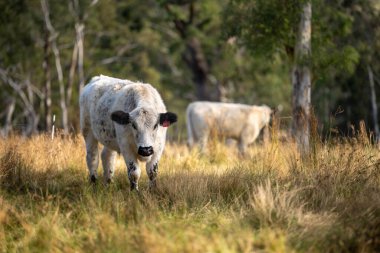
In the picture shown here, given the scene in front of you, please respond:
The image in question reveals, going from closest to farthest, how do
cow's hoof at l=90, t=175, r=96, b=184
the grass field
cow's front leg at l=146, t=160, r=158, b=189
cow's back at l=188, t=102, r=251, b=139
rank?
the grass field
cow's front leg at l=146, t=160, r=158, b=189
cow's hoof at l=90, t=175, r=96, b=184
cow's back at l=188, t=102, r=251, b=139

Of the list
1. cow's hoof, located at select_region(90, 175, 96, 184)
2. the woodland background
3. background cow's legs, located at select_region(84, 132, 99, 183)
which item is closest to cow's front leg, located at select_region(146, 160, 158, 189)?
cow's hoof, located at select_region(90, 175, 96, 184)

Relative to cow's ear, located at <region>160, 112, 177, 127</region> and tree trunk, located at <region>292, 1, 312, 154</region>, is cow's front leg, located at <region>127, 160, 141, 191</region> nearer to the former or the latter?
cow's ear, located at <region>160, 112, 177, 127</region>

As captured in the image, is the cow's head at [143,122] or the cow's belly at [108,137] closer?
the cow's head at [143,122]

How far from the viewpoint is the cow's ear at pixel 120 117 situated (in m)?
8.41

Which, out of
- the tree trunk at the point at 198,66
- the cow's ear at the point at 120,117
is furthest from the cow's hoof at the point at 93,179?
the tree trunk at the point at 198,66

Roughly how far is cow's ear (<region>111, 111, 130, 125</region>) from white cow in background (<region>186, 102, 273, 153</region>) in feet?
32.1

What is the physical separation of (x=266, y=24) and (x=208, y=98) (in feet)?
64.6

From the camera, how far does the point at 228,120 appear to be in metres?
18.5

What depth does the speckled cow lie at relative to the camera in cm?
843

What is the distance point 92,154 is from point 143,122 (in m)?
2.30

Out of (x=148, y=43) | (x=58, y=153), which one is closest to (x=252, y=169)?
(x=58, y=153)

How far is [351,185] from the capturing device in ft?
26.7

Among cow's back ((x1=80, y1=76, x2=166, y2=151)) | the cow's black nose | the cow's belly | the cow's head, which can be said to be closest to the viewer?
the cow's black nose

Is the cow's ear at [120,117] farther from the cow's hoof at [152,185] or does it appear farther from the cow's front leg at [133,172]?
the cow's hoof at [152,185]
